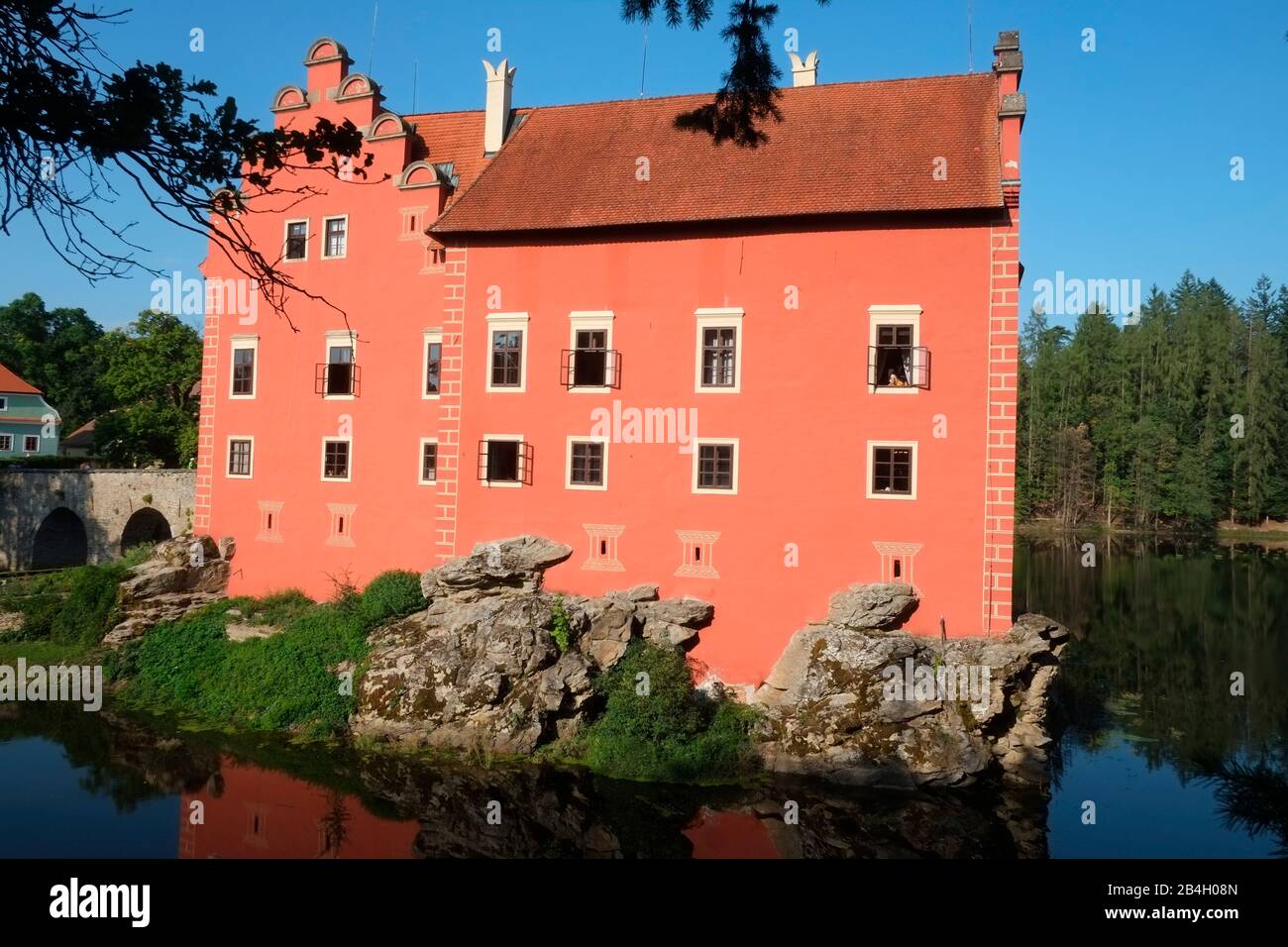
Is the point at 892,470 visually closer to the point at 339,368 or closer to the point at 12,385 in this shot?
the point at 339,368

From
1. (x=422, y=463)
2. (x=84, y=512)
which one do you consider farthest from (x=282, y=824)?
(x=84, y=512)

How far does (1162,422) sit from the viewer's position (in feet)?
169

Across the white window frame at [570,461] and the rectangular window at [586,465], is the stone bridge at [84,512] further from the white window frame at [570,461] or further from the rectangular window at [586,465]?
the rectangular window at [586,465]

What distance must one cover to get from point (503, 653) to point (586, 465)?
412cm

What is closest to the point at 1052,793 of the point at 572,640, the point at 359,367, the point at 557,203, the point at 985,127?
the point at 572,640

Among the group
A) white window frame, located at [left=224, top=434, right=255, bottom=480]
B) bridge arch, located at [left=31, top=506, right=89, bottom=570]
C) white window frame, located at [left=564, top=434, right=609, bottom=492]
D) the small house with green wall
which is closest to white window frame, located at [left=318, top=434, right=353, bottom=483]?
white window frame, located at [left=224, top=434, right=255, bottom=480]

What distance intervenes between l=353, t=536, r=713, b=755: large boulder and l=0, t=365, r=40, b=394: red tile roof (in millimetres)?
43941

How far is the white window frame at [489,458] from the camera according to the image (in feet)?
56.5

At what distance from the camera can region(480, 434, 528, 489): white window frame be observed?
56.5 feet

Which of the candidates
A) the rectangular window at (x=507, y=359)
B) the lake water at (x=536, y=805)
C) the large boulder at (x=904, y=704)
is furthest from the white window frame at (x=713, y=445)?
the lake water at (x=536, y=805)

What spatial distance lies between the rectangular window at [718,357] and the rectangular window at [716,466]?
4.04ft
